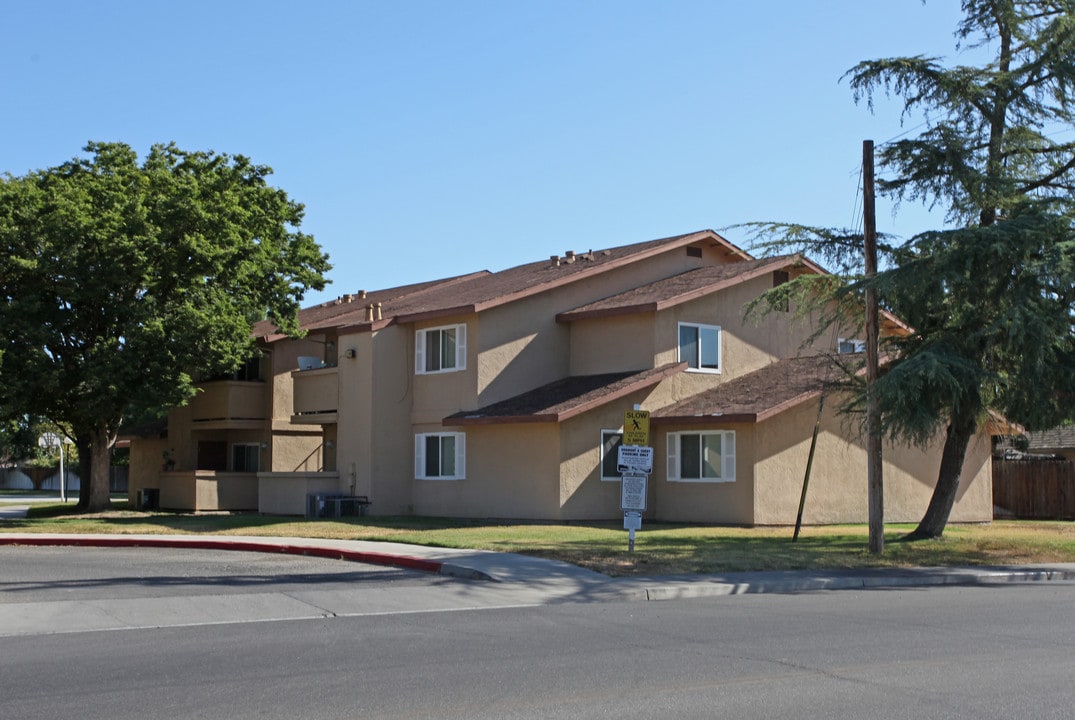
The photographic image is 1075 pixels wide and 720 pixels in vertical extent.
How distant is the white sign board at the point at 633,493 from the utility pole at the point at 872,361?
4297mm

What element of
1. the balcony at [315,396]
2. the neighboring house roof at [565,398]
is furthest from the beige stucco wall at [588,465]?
the balcony at [315,396]

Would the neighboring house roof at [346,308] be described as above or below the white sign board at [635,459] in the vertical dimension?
above

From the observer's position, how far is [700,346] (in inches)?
1181

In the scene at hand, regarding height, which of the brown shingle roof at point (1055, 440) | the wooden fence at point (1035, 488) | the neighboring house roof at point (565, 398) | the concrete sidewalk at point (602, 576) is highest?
the neighboring house roof at point (565, 398)

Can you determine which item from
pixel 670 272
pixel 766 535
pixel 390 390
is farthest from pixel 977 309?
pixel 390 390

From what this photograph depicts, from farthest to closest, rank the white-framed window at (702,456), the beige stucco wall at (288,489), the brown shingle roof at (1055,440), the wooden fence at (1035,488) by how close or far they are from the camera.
→ 1. the brown shingle roof at (1055,440)
2. the wooden fence at (1035,488)
3. the beige stucco wall at (288,489)
4. the white-framed window at (702,456)

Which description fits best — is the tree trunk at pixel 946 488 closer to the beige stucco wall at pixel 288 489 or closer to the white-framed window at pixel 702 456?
the white-framed window at pixel 702 456

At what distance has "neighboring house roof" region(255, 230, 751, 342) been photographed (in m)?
29.6

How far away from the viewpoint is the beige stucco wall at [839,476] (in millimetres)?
27422

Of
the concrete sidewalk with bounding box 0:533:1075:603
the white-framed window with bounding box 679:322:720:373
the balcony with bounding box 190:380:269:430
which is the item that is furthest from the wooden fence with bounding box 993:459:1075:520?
the balcony with bounding box 190:380:269:430

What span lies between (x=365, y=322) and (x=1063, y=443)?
23140 millimetres

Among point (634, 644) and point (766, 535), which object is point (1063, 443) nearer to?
point (766, 535)

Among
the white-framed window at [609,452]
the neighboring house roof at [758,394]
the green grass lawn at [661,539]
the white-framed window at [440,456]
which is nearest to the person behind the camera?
the green grass lawn at [661,539]

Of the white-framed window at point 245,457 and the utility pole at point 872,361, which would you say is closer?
the utility pole at point 872,361
